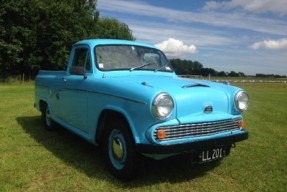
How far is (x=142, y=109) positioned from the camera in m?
4.40

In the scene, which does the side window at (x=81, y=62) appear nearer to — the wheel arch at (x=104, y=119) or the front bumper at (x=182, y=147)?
the wheel arch at (x=104, y=119)

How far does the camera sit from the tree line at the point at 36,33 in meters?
32.2

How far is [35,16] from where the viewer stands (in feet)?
116

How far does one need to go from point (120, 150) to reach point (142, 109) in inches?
31.3

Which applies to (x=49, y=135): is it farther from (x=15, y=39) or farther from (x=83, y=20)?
(x=83, y=20)

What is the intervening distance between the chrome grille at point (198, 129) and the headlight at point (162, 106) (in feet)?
0.50

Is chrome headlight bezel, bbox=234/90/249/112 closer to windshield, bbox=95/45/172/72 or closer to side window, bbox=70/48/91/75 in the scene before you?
windshield, bbox=95/45/172/72

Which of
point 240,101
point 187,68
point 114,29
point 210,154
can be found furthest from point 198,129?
point 114,29

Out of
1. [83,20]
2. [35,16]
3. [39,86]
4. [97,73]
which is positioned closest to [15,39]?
[35,16]

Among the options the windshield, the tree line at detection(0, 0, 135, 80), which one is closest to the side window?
the windshield

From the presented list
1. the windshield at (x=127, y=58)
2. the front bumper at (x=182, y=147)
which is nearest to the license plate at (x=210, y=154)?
the front bumper at (x=182, y=147)

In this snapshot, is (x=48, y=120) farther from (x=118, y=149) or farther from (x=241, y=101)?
(x=241, y=101)

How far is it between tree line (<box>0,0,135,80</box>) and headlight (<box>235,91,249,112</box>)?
2901cm

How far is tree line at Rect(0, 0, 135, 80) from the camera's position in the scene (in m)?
32.2
